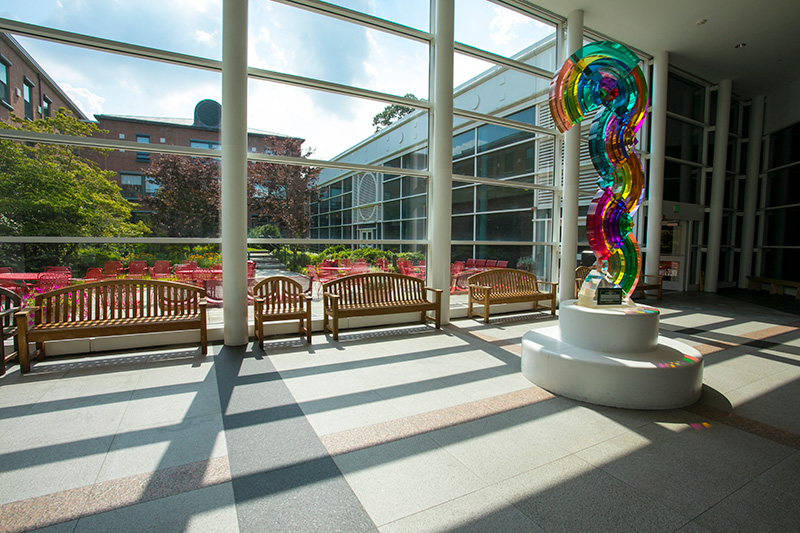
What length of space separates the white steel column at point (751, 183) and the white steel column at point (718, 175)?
181cm

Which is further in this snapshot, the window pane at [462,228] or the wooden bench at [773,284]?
the wooden bench at [773,284]

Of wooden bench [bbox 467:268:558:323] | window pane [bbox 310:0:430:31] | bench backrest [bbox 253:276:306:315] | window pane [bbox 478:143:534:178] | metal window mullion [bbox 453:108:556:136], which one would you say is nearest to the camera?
bench backrest [bbox 253:276:306:315]

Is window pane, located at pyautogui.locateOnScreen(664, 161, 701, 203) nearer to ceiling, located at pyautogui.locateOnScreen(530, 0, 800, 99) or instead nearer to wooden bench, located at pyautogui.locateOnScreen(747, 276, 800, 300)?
ceiling, located at pyautogui.locateOnScreen(530, 0, 800, 99)

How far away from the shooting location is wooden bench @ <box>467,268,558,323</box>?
762 centimetres

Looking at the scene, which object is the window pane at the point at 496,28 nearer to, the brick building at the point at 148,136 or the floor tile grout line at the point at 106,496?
the brick building at the point at 148,136

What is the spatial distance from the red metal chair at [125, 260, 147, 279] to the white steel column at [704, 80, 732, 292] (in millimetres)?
15224

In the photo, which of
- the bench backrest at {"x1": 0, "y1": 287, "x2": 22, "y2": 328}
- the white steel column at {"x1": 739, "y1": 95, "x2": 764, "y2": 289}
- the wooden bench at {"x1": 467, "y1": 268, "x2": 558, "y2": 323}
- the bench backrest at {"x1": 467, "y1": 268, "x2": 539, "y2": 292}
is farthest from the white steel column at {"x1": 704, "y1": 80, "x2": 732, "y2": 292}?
the bench backrest at {"x1": 0, "y1": 287, "x2": 22, "y2": 328}

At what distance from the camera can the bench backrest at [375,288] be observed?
6509mm

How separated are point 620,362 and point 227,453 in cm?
336

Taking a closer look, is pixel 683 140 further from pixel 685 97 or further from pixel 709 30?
pixel 709 30

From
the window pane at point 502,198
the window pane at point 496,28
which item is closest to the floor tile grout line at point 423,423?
the window pane at point 502,198

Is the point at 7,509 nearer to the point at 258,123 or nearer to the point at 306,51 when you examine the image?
the point at 258,123

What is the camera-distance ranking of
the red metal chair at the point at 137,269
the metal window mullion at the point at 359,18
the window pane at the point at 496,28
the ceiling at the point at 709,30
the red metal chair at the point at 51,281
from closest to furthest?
the red metal chair at the point at 51,281, the red metal chair at the point at 137,269, the metal window mullion at the point at 359,18, the window pane at the point at 496,28, the ceiling at the point at 709,30

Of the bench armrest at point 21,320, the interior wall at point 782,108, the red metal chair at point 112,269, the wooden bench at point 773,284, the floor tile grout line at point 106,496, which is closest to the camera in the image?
the floor tile grout line at point 106,496
